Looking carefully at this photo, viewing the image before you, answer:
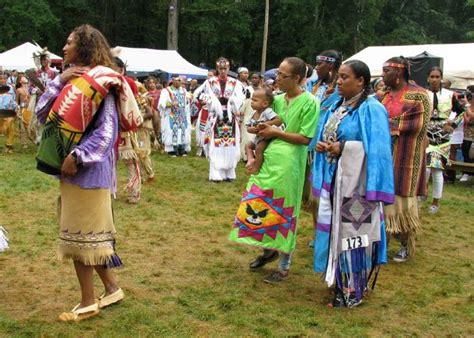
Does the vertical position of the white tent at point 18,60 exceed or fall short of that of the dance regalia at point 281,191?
it exceeds it

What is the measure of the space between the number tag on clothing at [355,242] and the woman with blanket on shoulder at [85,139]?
160 cm

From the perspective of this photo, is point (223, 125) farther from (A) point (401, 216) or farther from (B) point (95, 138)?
(B) point (95, 138)

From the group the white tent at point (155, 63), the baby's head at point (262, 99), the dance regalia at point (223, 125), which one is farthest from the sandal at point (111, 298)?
the white tent at point (155, 63)

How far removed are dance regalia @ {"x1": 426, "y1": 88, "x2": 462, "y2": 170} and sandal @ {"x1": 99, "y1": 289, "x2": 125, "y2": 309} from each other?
4.88 m

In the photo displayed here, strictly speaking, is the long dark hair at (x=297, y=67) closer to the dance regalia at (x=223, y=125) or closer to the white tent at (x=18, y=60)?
the dance regalia at (x=223, y=125)

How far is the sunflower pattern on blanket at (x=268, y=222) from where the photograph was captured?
452cm

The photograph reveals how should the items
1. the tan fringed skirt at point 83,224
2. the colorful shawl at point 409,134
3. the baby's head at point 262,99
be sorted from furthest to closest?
the colorful shawl at point 409,134
the baby's head at point 262,99
the tan fringed skirt at point 83,224

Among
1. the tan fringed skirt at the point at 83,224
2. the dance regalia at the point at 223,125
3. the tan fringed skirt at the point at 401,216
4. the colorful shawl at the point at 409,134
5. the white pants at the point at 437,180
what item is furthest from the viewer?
the dance regalia at the point at 223,125

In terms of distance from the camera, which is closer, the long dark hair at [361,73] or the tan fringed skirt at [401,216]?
the long dark hair at [361,73]

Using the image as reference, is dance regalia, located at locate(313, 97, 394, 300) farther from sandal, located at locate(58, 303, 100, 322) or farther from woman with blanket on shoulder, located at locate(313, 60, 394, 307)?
sandal, located at locate(58, 303, 100, 322)

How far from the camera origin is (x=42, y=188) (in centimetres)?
833

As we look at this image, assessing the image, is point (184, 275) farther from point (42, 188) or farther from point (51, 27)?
point (51, 27)

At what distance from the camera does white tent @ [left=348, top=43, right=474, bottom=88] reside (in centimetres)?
1745

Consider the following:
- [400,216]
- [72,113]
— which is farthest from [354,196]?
[72,113]
